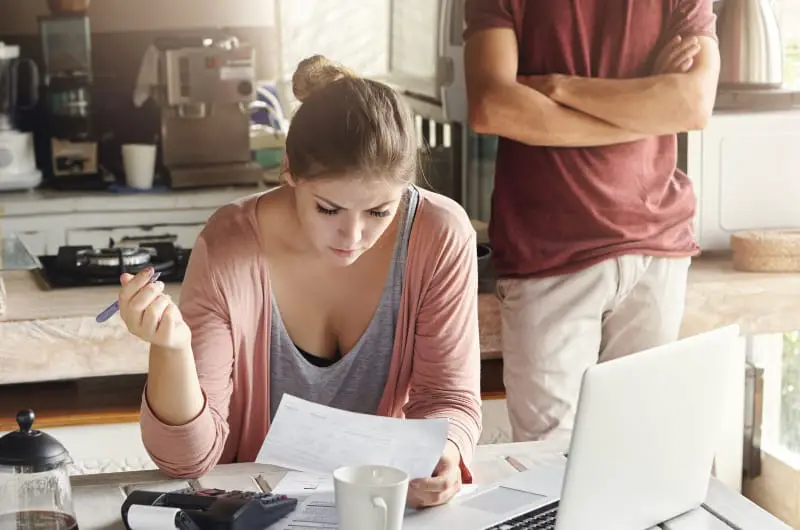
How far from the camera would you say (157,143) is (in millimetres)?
3994

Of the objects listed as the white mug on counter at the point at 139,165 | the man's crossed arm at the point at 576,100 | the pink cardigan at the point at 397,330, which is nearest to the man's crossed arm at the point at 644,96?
the man's crossed arm at the point at 576,100

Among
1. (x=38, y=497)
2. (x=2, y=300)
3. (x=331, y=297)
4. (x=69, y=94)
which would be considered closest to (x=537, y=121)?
(x=331, y=297)

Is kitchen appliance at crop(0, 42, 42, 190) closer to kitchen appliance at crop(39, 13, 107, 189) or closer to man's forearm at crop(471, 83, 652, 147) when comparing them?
kitchen appliance at crop(39, 13, 107, 189)

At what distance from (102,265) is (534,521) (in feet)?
5.67

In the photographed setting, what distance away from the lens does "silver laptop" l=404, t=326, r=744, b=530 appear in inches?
51.6

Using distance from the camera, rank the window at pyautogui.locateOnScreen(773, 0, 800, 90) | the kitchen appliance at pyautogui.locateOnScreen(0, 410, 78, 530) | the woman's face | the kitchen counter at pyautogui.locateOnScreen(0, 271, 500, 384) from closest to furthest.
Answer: the kitchen appliance at pyautogui.locateOnScreen(0, 410, 78, 530) < the woman's face < the kitchen counter at pyautogui.locateOnScreen(0, 271, 500, 384) < the window at pyautogui.locateOnScreen(773, 0, 800, 90)

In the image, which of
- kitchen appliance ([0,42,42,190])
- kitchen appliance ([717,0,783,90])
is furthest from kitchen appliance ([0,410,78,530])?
kitchen appliance ([0,42,42,190])

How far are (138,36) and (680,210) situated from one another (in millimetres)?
2121

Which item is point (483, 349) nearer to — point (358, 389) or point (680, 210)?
point (680, 210)

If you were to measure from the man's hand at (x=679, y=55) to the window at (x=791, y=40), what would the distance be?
3.26 feet

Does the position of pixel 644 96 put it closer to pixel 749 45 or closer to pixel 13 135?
pixel 749 45

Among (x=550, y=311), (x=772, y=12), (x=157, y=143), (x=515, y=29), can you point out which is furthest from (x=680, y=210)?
(x=157, y=143)

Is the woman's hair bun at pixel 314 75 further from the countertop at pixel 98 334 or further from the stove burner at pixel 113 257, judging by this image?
the stove burner at pixel 113 257

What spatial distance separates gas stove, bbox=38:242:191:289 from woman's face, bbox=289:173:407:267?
1.32 m
